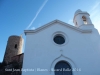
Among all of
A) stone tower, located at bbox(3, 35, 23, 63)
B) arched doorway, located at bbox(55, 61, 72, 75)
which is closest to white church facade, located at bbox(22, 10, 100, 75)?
arched doorway, located at bbox(55, 61, 72, 75)

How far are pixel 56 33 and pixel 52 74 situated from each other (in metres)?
4.04

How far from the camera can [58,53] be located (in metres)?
8.62

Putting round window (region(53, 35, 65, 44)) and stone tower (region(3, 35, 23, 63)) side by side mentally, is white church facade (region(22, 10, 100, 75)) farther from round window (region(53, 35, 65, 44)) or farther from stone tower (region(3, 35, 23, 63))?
stone tower (region(3, 35, 23, 63))

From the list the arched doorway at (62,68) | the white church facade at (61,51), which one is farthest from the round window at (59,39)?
the arched doorway at (62,68)

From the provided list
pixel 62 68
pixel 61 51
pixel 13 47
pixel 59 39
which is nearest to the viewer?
pixel 62 68

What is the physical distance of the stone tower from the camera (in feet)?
69.0

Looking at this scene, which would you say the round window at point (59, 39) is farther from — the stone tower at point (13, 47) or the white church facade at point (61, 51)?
the stone tower at point (13, 47)

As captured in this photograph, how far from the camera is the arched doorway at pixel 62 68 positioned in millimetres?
8008

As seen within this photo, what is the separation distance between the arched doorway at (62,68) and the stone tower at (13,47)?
15199 millimetres

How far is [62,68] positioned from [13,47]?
16957mm

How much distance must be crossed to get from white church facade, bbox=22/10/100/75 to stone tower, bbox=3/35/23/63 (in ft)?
45.1

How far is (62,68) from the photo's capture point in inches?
326

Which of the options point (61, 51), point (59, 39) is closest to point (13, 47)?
point (59, 39)

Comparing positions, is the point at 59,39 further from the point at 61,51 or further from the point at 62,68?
the point at 62,68
